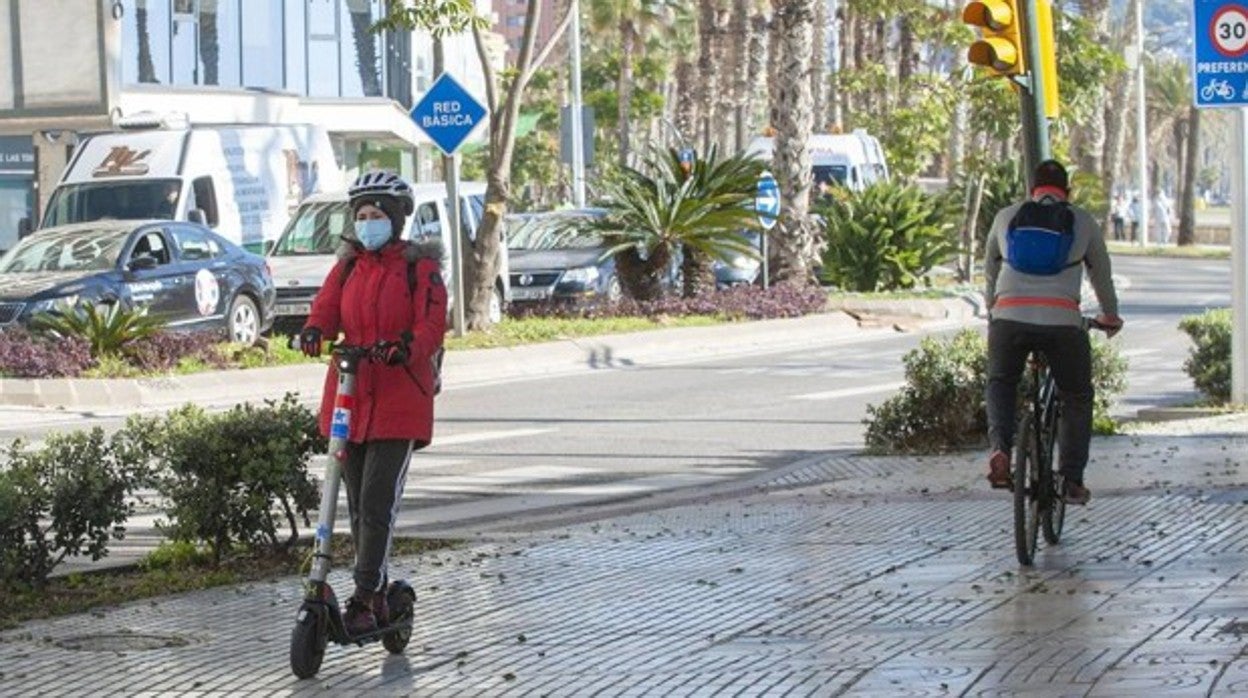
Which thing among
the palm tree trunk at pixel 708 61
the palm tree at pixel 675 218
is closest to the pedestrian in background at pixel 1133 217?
the palm tree trunk at pixel 708 61

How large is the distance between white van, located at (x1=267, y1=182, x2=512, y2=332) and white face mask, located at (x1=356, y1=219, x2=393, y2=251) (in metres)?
21.1

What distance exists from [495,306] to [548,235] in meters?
5.34

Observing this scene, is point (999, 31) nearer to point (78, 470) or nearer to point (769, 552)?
point (769, 552)

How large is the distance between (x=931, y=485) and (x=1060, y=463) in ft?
10.3

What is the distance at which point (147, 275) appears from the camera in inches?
1051

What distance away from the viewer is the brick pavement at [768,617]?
8453 millimetres

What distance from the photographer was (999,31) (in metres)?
16.6

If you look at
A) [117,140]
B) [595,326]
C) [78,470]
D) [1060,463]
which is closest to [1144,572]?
[1060,463]

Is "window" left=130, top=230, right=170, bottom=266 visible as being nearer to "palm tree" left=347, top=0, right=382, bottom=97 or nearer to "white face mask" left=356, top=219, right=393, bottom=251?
"white face mask" left=356, top=219, right=393, bottom=251

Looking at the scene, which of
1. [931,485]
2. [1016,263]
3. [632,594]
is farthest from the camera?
[931,485]

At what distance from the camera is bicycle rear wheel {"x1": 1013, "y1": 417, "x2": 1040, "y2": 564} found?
1113cm

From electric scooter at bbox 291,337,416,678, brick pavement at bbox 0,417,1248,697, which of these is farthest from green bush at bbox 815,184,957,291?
electric scooter at bbox 291,337,416,678

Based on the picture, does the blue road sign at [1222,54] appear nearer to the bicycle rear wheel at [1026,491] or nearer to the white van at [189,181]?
the bicycle rear wheel at [1026,491]

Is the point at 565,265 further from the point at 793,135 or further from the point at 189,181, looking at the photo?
the point at 189,181
